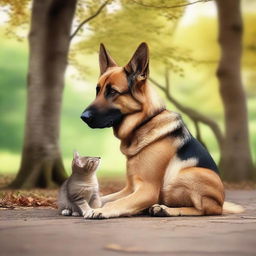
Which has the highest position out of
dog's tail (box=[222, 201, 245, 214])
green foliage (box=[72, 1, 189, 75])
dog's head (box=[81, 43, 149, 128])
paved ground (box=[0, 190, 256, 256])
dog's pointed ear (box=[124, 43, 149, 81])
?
green foliage (box=[72, 1, 189, 75])

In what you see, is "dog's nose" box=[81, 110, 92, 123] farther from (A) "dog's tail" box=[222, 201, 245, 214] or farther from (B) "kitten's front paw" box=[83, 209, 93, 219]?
(A) "dog's tail" box=[222, 201, 245, 214]

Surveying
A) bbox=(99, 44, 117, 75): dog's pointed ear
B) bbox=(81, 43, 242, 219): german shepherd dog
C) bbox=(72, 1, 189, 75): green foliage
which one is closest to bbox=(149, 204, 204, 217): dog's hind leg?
bbox=(81, 43, 242, 219): german shepherd dog

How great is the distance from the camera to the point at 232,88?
704 inches

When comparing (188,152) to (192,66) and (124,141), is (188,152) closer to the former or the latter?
(124,141)

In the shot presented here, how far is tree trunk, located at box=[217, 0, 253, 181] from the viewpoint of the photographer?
17891 mm

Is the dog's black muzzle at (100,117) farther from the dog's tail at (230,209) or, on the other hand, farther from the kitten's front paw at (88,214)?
the dog's tail at (230,209)

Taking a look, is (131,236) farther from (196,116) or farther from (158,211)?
(196,116)

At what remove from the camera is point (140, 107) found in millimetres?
6527

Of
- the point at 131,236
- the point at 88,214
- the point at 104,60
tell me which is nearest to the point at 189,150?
the point at 88,214

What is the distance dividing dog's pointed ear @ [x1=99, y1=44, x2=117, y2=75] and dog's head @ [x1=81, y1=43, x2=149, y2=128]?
0.34m

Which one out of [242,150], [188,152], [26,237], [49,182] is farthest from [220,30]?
[26,237]

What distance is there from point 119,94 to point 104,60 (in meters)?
0.74

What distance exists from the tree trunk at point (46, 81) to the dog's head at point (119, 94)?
303 inches

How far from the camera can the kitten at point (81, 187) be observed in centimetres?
659
